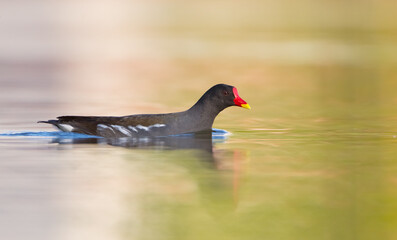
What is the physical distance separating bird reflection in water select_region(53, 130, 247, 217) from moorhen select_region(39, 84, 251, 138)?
128 millimetres

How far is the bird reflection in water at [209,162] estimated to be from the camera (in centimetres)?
852

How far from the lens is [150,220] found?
776 centimetres

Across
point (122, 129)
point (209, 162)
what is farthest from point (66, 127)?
point (209, 162)

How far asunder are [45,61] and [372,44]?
13.8m

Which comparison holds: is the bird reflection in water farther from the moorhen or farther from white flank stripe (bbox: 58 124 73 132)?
white flank stripe (bbox: 58 124 73 132)

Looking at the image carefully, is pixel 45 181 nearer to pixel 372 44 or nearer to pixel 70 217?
pixel 70 217

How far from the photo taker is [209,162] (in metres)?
10.5

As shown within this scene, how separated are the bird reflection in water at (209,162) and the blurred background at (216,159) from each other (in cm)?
3

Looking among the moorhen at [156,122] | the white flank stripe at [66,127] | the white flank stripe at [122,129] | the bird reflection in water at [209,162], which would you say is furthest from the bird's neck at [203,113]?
the white flank stripe at [66,127]

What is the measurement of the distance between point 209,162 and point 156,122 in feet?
7.64

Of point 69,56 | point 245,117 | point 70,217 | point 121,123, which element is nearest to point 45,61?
point 69,56

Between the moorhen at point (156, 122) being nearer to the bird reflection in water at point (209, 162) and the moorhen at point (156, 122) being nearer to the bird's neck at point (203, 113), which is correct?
the bird's neck at point (203, 113)

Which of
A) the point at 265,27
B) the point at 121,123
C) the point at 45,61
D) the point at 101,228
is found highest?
the point at 265,27

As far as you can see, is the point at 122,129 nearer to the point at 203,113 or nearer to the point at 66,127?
the point at 66,127
